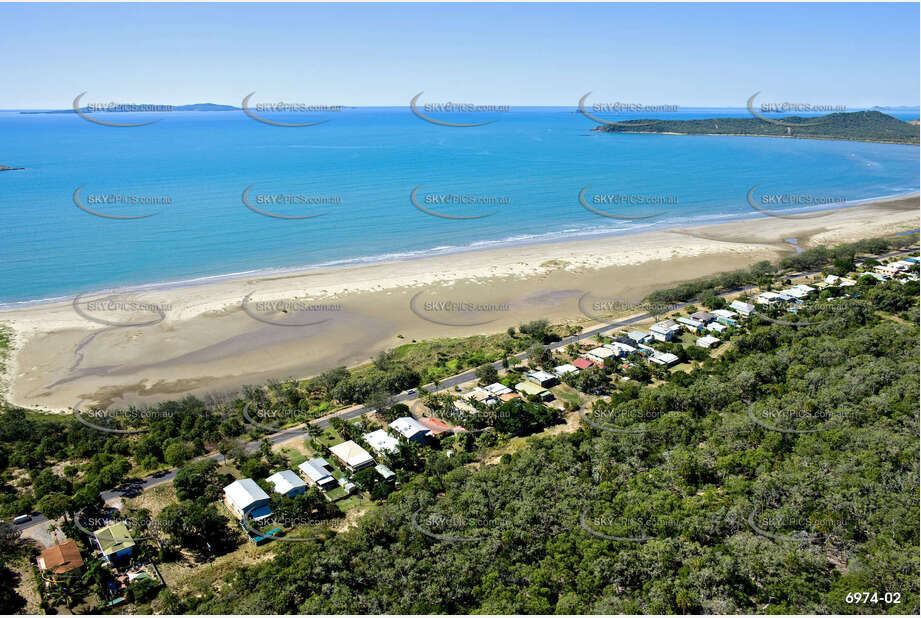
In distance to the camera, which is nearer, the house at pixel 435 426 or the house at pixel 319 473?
the house at pixel 319 473

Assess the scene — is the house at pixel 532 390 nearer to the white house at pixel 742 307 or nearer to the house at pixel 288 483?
the house at pixel 288 483

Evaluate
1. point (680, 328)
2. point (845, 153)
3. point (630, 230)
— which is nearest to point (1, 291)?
point (680, 328)

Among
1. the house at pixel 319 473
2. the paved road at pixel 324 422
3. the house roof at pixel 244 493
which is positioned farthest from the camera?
the house at pixel 319 473

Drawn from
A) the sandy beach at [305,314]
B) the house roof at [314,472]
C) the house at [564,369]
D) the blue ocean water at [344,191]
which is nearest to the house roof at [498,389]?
the house at [564,369]

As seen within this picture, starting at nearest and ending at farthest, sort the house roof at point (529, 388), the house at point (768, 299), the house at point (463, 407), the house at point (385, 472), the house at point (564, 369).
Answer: the house at point (385, 472), the house at point (463, 407), the house roof at point (529, 388), the house at point (564, 369), the house at point (768, 299)

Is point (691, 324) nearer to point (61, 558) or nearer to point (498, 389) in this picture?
point (498, 389)

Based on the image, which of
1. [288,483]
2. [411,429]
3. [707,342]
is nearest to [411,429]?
[411,429]

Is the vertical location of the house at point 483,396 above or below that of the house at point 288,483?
above
